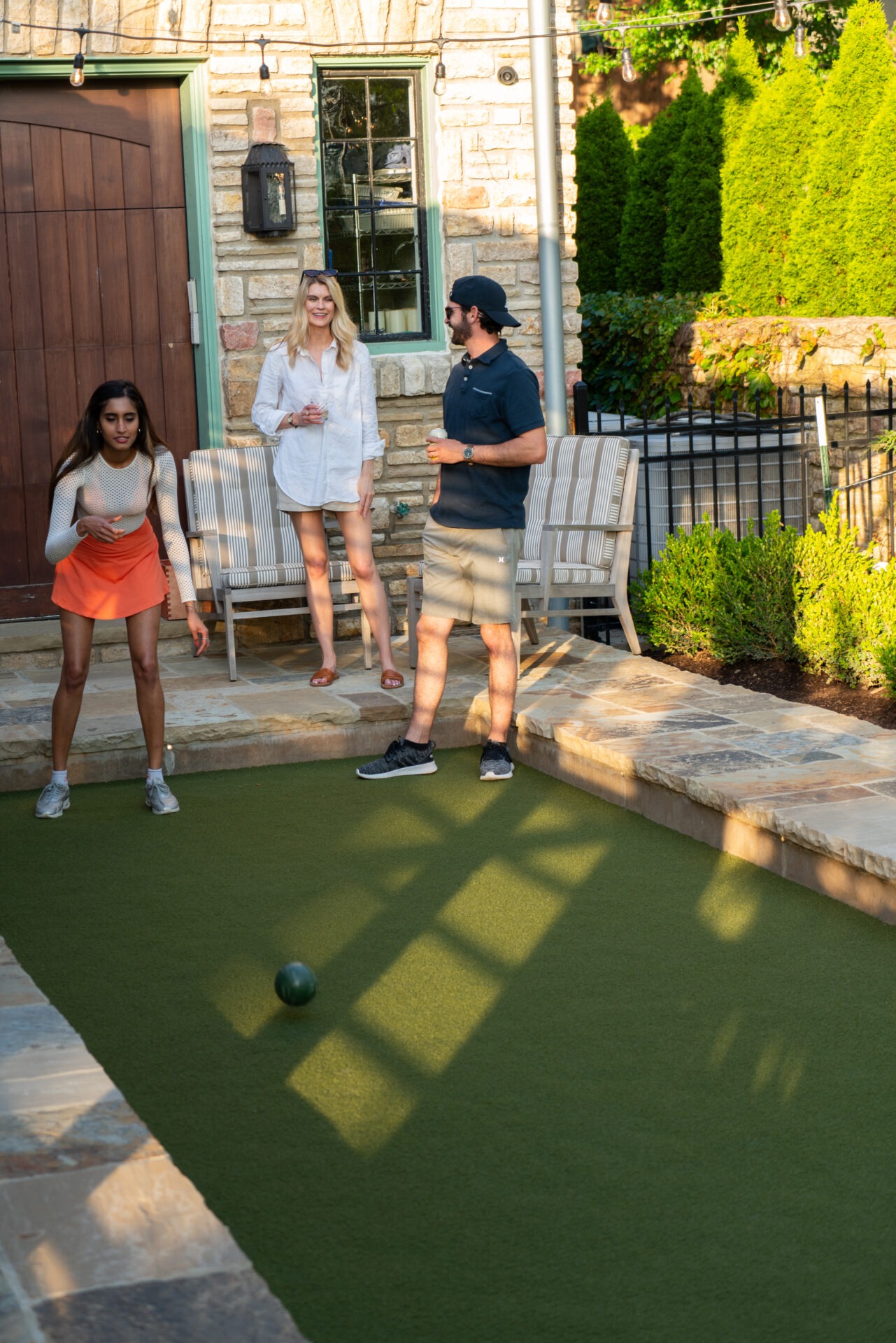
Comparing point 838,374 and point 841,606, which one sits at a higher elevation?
point 838,374

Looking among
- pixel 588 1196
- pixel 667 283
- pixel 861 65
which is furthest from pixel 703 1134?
pixel 667 283

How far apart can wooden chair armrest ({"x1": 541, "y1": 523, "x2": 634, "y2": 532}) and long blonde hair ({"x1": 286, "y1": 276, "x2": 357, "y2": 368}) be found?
3.77ft

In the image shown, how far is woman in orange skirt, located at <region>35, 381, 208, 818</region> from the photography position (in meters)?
5.20

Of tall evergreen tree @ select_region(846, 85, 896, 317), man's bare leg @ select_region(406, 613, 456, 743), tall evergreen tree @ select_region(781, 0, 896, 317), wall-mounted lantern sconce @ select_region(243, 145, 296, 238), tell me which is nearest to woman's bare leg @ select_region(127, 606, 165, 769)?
man's bare leg @ select_region(406, 613, 456, 743)

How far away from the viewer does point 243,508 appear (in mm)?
7582

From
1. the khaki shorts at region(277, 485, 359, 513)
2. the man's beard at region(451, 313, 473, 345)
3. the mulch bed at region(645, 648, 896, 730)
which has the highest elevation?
the man's beard at region(451, 313, 473, 345)

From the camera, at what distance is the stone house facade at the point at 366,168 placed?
298 inches

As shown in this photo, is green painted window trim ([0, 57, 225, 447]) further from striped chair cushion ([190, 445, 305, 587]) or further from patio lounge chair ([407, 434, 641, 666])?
patio lounge chair ([407, 434, 641, 666])

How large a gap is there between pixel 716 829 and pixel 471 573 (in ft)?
4.31

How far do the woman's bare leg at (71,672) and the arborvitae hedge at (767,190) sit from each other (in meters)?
9.25

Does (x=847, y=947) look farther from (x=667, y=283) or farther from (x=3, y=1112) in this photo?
(x=667, y=283)

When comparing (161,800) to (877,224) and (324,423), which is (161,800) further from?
(877,224)

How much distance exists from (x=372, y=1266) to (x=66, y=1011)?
142cm

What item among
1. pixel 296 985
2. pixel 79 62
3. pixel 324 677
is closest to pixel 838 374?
pixel 324 677
